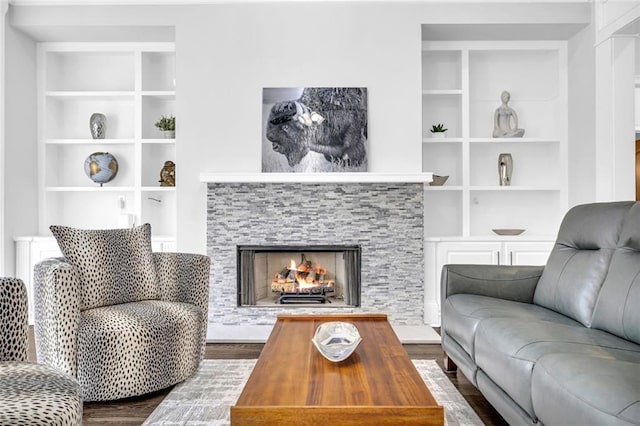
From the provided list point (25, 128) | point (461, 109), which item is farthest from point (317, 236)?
point (25, 128)

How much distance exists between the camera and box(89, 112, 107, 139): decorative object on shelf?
443 centimetres

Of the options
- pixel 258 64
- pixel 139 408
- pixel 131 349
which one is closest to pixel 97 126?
pixel 258 64

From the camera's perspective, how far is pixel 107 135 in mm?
4617

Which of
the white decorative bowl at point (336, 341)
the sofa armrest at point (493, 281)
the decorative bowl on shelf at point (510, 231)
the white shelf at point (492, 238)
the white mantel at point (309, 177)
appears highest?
the white mantel at point (309, 177)

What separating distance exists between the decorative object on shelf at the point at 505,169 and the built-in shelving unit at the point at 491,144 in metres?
0.14

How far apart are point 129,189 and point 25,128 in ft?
3.40

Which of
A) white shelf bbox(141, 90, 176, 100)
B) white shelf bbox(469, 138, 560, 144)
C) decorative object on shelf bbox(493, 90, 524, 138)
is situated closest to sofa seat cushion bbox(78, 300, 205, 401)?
white shelf bbox(141, 90, 176, 100)

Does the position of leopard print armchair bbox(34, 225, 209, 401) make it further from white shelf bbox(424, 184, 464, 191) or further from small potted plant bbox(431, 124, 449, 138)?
small potted plant bbox(431, 124, 449, 138)

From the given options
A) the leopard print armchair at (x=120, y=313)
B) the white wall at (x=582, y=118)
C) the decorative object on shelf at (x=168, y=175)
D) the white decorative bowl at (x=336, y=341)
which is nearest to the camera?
the white decorative bowl at (x=336, y=341)

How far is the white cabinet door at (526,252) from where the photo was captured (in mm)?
4031

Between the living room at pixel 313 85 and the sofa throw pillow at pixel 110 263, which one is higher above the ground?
the living room at pixel 313 85

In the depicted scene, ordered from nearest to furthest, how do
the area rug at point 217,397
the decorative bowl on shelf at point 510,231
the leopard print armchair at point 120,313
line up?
the area rug at point 217,397 < the leopard print armchair at point 120,313 < the decorative bowl on shelf at point 510,231

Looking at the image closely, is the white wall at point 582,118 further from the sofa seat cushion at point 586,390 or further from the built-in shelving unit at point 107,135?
the built-in shelving unit at point 107,135

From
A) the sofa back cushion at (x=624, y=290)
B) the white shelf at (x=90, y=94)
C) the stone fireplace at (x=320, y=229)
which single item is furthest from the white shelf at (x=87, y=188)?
the sofa back cushion at (x=624, y=290)
